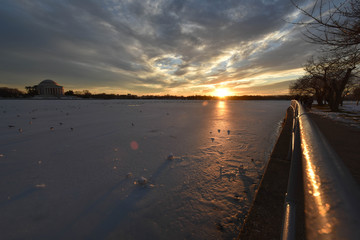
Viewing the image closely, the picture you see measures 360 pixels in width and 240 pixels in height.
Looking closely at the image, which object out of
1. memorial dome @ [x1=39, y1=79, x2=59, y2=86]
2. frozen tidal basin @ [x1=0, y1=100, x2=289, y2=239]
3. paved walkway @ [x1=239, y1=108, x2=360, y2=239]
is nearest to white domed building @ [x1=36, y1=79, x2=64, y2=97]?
memorial dome @ [x1=39, y1=79, x2=59, y2=86]

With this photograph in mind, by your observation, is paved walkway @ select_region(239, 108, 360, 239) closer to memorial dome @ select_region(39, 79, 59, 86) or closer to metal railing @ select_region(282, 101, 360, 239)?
metal railing @ select_region(282, 101, 360, 239)

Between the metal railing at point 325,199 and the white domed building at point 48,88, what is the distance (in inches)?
4505

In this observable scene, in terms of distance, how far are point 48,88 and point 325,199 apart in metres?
120

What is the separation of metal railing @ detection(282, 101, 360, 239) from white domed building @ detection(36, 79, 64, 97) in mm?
114418

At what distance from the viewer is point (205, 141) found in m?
4.90

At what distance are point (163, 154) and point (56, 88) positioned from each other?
11758 centimetres

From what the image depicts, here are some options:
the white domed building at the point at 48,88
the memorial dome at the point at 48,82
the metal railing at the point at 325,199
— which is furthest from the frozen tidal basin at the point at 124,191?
the memorial dome at the point at 48,82

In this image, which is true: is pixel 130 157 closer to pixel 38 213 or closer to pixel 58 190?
pixel 58 190

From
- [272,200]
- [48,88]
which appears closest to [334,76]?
[272,200]

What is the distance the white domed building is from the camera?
88.5 metres

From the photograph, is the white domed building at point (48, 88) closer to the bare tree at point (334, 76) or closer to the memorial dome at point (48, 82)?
the memorial dome at point (48, 82)

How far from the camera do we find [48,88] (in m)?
88.5

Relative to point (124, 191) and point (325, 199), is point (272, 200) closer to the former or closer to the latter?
point (325, 199)

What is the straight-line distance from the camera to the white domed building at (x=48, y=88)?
88500mm
